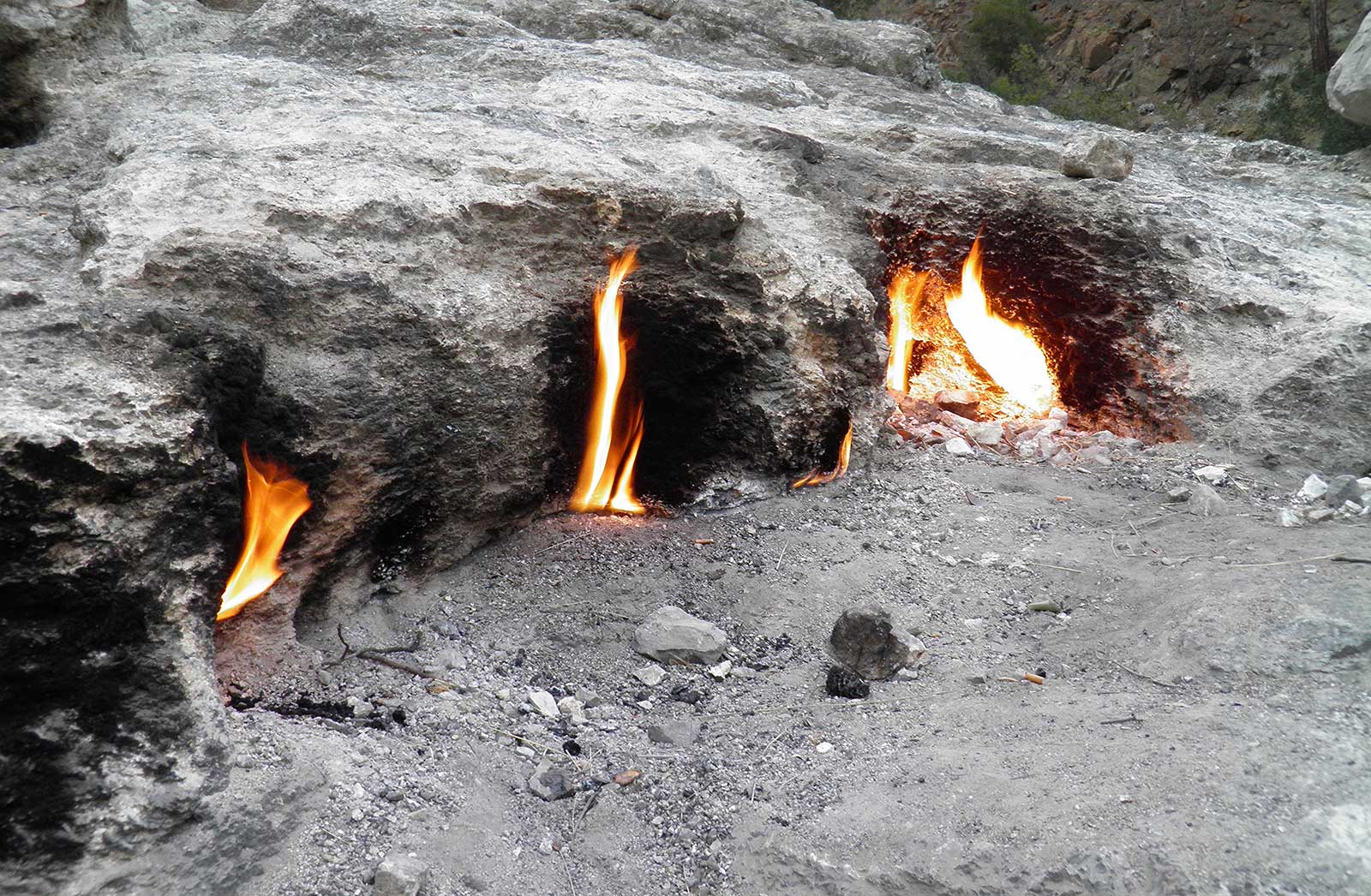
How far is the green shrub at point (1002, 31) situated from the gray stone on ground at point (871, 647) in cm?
1745

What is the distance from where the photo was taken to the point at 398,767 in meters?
2.82

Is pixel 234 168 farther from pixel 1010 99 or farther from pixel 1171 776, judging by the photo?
pixel 1010 99

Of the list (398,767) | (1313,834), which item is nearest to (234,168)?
(398,767)

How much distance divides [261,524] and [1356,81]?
6.52m

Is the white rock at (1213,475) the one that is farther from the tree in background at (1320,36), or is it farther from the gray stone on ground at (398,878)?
the tree in background at (1320,36)

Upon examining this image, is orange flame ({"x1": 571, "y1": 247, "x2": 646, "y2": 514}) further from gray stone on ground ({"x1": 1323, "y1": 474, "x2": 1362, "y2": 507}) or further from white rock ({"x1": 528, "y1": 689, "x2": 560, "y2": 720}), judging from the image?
gray stone on ground ({"x1": 1323, "y1": 474, "x2": 1362, "y2": 507})

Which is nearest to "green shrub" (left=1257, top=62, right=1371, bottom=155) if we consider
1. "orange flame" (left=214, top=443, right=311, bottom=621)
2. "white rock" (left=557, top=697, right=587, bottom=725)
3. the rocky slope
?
the rocky slope

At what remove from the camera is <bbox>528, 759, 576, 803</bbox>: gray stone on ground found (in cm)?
283

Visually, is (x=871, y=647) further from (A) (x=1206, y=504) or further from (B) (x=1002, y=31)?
(B) (x=1002, y=31)

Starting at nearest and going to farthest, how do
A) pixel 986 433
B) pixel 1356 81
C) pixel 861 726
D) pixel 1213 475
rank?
pixel 861 726, pixel 1213 475, pixel 986 433, pixel 1356 81

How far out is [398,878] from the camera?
2.41 meters

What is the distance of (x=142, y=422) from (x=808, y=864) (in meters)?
2.10

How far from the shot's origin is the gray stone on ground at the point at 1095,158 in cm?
534

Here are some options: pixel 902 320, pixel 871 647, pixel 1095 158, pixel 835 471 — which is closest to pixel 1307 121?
pixel 1095 158
